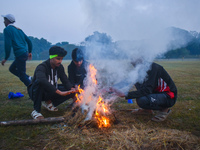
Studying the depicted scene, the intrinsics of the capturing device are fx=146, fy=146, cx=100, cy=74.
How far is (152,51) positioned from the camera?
3.66m

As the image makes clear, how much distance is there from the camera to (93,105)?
3.66 metres

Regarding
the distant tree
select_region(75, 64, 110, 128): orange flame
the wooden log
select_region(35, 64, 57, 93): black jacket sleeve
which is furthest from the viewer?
the distant tree

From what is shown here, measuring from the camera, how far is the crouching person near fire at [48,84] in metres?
3.37

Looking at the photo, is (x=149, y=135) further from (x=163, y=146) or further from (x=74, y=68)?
(x=74, y=68)

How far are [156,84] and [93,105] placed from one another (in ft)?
5.32

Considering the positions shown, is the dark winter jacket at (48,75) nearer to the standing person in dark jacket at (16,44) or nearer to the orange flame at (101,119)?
the orange flame at (101,119)

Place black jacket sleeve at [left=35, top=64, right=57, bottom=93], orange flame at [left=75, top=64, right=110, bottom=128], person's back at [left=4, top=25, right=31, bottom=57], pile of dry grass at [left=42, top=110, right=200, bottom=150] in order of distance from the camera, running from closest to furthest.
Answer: pile of dry grass at [left=42, top=110, right=200, bottom=150] < orange flame at [left=75, top=64, right=110, bottom=128] < black jacket sleeve at [left=35, top=64, right=57, bottom=93] < person's back at [left=4, top=25, right=31, bottom=57]

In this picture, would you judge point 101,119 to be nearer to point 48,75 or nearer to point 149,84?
point 149,84

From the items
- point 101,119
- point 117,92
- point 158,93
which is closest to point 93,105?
point 101,119

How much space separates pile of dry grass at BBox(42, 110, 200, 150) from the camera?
2395mm

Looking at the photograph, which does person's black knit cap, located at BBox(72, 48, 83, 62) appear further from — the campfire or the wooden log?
the wooden log

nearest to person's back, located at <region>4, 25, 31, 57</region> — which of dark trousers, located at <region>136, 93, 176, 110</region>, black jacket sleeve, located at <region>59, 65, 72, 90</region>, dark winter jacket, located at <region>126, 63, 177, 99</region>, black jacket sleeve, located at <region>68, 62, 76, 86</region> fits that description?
black jacket sleeve, located at <region>68, 62, 76, 86</region>

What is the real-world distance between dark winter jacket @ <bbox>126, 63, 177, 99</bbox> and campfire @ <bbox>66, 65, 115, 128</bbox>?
702mm

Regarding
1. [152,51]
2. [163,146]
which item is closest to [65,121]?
[163,146]
